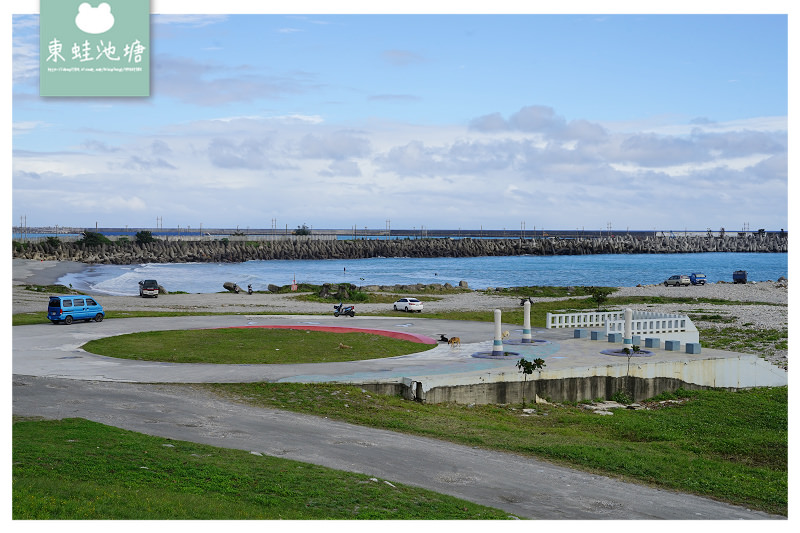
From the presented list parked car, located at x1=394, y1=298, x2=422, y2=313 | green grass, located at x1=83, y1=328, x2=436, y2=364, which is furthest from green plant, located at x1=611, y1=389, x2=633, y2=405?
parked car, located at x1=394, y1=298, x2=422, y2=313

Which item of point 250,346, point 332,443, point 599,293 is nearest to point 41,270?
point 599,293

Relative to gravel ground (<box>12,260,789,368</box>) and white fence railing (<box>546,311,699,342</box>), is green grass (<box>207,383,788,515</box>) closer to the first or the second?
white fence railing (<box>546,311,699,342</box>)

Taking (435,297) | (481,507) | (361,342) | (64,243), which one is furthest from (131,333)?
(64,243)

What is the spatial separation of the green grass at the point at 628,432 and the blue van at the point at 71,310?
20.0 meters

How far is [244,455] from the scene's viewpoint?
15.4m

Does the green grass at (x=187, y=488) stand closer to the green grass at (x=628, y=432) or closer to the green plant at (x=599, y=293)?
the green grass at (x=628, y=432)

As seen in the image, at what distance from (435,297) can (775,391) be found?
1691 inches

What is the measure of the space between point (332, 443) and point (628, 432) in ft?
30.7

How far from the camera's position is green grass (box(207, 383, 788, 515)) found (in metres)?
16.2

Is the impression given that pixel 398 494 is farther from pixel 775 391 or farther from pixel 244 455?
pixel 775 391

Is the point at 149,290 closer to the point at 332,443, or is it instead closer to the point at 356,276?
the point at 332,443

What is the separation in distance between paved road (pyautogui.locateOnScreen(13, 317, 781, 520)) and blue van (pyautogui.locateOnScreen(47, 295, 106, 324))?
13066 millimetres

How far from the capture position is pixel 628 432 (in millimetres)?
20938

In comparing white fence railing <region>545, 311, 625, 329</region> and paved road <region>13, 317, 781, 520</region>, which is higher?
white fence railing <region>545, 311, 625, 329</region>
